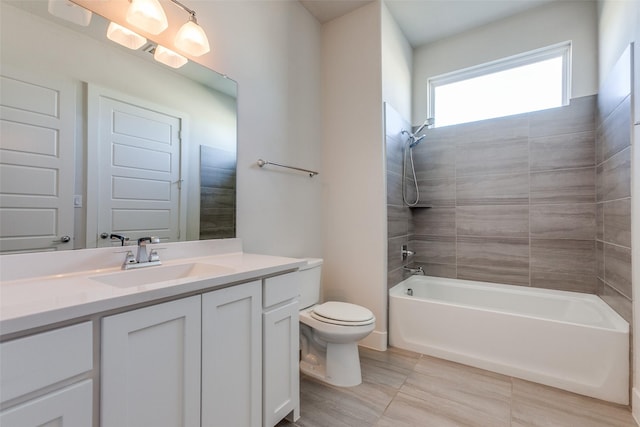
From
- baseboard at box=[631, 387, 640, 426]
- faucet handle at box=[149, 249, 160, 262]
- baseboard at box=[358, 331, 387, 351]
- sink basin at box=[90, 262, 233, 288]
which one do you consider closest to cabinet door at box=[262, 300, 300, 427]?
sink basin at box=[90, 262, 233, 288]

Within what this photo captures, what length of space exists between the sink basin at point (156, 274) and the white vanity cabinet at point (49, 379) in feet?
1.32

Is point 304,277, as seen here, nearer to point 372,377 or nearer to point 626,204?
point 372,377

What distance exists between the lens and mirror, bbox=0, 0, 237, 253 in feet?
3.38

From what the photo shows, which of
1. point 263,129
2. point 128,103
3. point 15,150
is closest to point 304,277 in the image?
point 263,129

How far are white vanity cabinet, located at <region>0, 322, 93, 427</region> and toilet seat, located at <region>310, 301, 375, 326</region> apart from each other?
49.0 inches

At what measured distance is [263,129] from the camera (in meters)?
2.00

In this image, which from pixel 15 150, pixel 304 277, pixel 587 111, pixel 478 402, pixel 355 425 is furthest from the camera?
pixel 587 111

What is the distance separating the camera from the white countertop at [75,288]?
659 millimetres

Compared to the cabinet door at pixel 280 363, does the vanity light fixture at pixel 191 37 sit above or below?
above

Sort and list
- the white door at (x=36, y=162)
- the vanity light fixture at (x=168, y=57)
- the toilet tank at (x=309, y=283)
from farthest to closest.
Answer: the toilet tank at (x=309, y=283), the vanity light fixture at (x=168, y=57), the white door at (x=36, y=162)

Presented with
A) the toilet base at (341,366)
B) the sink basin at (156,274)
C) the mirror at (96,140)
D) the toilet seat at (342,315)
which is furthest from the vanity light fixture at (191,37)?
the toilet base at (341,366)

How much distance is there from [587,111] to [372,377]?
8.56 feet

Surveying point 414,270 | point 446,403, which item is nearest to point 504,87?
point 414,270

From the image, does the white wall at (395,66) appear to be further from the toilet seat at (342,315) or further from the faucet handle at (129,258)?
the faucet handle at (129,258)
